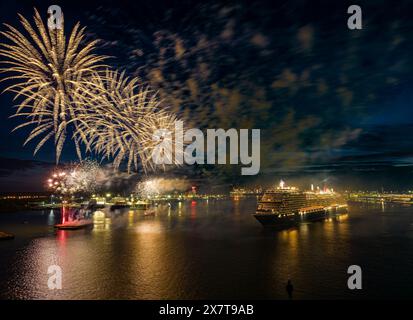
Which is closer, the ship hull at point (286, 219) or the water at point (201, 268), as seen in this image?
the water at point (201, 268)

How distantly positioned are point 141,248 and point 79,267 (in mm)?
11283

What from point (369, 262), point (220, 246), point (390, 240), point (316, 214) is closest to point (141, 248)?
point (220, 246)

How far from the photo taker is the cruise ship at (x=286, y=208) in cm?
7062

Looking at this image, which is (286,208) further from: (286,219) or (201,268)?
(201,268)

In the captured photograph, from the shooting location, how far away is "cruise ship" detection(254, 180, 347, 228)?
70625 mm

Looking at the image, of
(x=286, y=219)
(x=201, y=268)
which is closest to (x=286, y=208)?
(x=286, y=219)

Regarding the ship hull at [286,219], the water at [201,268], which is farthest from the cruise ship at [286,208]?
the water at [201,268]

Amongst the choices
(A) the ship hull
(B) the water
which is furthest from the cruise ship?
(B) the water

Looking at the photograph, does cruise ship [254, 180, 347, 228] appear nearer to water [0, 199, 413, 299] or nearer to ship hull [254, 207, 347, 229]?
ship hull [254, 207, 347, 229]

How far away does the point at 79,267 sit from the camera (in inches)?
1171

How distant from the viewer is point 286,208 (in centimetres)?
7675

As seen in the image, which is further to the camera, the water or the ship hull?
the ship hull

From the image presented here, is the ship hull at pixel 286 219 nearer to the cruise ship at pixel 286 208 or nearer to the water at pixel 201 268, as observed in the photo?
the cruise ship at pixel 286 208

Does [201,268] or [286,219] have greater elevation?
[201,268]
